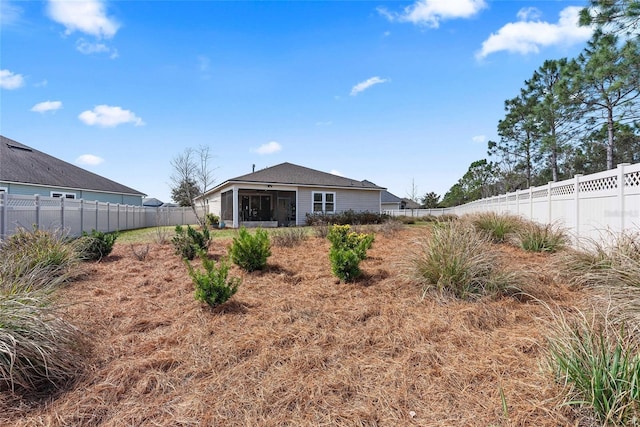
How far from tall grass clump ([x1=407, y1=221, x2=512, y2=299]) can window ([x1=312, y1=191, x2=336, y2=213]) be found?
633 inches

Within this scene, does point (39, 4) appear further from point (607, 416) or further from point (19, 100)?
point (607, 416)

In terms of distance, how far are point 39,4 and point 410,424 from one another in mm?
9560

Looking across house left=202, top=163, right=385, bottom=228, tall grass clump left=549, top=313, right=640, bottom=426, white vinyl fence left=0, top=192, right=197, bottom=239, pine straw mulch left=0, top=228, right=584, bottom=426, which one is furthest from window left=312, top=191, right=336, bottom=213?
tall grass clump left=549, top=313, right=640, bottom=426

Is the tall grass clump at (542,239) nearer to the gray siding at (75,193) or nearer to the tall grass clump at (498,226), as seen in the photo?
the tall grass clump at (498,226)

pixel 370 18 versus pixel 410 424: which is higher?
Result: pixel 370 18

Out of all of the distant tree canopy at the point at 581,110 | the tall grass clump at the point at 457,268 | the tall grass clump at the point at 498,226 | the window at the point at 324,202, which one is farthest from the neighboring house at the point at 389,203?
the tall grass clump at the point at 457,268

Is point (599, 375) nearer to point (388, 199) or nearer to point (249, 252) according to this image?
point (249, 252)

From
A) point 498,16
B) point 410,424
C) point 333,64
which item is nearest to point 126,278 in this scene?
point 410,424

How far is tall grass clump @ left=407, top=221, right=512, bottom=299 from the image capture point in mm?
4066

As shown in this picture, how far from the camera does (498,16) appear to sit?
7992 millimetres

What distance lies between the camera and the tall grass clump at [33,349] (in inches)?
91.9

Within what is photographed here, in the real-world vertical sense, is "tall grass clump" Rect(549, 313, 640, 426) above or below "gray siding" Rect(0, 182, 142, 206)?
below

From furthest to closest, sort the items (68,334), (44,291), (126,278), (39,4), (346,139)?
(346,139) < (39,4) < (126,278) < (44,291) < (68,334)

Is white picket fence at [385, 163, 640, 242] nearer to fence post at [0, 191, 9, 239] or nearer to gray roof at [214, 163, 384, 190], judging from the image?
gray roof at [214, 163, 384, 190]
